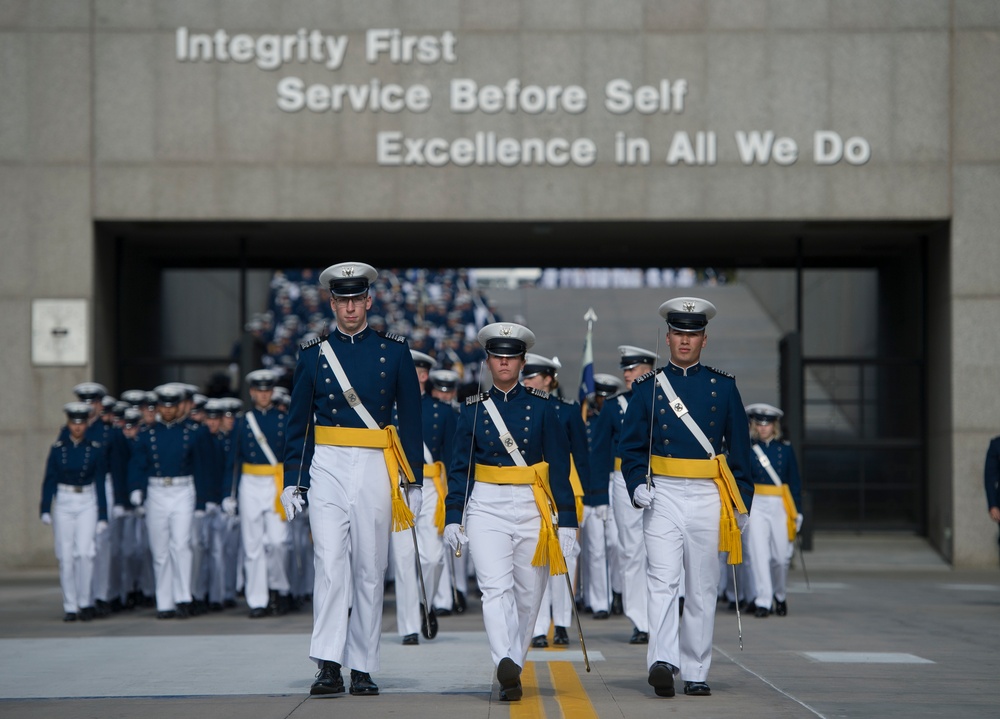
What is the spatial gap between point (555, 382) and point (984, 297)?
9.94 metres

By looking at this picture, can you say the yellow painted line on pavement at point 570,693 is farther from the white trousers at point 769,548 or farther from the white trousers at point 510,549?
the white trousers at point 769,548

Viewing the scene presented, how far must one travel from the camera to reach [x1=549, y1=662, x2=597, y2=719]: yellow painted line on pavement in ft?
24.1

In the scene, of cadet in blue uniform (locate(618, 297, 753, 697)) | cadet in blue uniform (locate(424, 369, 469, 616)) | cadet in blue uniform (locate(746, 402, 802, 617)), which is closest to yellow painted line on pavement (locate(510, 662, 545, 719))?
cadet in blue uniform (locate(618, 297, 753, 697))

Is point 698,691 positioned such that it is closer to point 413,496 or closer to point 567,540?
point 567,540

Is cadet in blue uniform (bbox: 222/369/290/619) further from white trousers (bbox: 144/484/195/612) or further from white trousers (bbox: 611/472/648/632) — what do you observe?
Answer: white trousers (bbox: 611/472/648/632)

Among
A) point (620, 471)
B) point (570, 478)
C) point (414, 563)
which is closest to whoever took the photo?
point (570, 478)

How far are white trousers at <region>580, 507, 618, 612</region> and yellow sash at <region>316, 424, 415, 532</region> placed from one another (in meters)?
5.84

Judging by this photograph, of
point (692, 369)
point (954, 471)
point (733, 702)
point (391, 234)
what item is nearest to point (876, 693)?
point (733, 702)

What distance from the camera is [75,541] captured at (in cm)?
1419

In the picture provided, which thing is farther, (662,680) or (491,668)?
(491,668)

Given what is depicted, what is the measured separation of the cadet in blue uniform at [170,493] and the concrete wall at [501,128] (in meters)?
5.96

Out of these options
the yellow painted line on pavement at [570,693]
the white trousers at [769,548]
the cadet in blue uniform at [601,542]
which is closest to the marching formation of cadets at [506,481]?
the yellow painted line on pavement at [570,693]

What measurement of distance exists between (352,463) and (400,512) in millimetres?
382

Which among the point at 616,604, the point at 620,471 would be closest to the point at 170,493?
the point at 616,604
